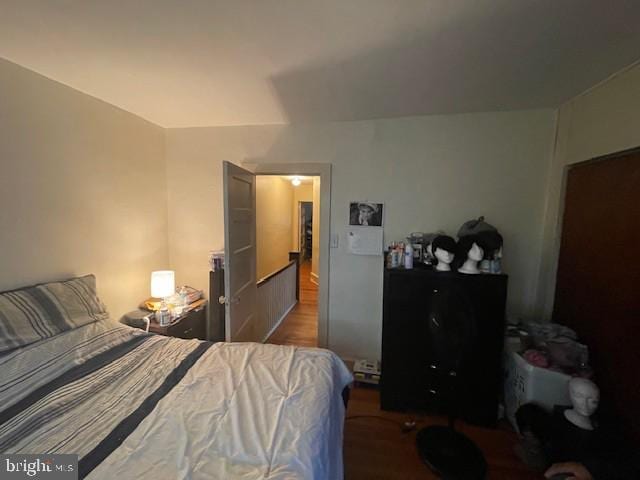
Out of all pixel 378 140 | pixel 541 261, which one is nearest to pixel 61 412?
pixel 378 140

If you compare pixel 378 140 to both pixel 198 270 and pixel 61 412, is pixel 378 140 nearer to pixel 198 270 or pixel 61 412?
pixel 198 270

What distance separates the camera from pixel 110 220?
2.14 m

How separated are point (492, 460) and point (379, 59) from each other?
8.10ft

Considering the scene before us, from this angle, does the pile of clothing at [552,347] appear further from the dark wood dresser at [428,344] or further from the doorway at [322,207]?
the doorway at [322,207]

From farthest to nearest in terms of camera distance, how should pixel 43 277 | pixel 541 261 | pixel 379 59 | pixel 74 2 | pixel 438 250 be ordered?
1. pixel 541 261
2. pixel 438 250
3. pixel 43 277
4. pixel 379 59
5. pixel 74 2

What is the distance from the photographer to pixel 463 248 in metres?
1.82

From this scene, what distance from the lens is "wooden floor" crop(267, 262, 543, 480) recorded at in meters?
1.55

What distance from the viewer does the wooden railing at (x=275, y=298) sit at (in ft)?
9.73

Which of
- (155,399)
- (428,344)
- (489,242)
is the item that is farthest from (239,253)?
(489,242)

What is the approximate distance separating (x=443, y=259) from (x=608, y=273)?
0.87m

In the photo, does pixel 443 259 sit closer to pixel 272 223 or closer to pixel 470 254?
pixel 470 254

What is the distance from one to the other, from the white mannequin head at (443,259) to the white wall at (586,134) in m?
0.88

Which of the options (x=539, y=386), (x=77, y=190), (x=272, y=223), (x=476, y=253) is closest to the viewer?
(x=539, y=386)
